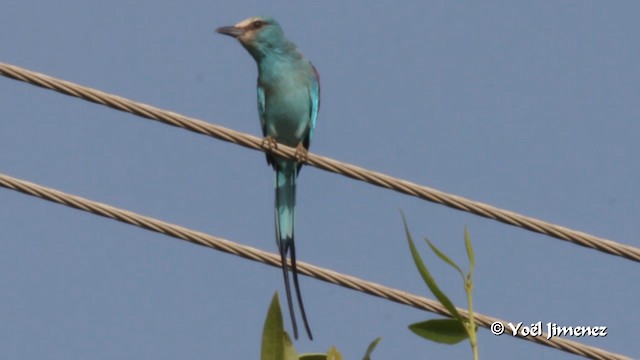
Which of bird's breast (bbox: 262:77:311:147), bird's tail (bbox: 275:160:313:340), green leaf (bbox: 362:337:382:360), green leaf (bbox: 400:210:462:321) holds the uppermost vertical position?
bird's breast (bbox: 262:77:311:147)

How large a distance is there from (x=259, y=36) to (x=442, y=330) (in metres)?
5.48

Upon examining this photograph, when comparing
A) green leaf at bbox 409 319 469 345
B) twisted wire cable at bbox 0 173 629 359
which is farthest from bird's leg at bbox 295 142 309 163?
green leaf at bbox 409 319 469 345

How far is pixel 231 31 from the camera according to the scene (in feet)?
25.0

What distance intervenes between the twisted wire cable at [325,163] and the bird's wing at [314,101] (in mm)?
2814

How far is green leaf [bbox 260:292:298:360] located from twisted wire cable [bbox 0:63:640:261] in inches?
71.3

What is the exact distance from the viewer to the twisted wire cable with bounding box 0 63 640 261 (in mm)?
4125

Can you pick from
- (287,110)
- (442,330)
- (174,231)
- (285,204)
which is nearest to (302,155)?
(174,231)

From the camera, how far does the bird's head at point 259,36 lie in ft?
25.4

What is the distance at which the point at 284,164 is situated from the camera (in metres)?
7.27

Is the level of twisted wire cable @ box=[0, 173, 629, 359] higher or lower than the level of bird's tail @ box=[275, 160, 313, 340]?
lower

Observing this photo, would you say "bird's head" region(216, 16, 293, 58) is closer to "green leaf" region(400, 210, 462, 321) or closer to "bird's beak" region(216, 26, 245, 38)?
"bird's beak" region(216, 26, 245, 38)

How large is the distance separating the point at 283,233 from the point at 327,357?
14.5 feet

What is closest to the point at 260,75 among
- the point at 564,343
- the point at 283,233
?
the point at 283,233

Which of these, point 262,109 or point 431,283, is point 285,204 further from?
point 431,283
